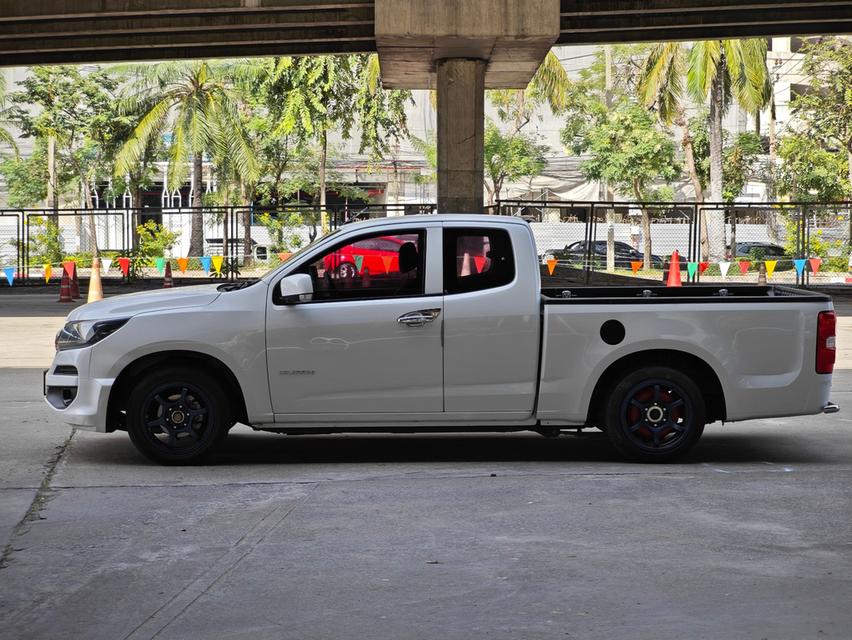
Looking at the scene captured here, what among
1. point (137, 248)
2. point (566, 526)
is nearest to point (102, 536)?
point (566, 526)

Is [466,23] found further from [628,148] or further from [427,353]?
[628,148]

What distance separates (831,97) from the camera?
47.4m

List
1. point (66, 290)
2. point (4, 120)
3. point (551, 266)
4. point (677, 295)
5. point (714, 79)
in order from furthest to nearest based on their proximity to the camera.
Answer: point (4, 120) → point (714, 79) → point (551, 266) → point (66, 290) → point (677, 295)

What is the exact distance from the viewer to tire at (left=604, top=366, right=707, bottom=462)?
8.92 m

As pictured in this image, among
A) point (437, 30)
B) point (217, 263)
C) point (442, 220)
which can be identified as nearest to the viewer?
point (442, 220)

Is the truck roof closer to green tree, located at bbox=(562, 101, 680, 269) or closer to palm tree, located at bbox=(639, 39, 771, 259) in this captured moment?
palm tree, located at bbox=(639, 39, 771, 259)

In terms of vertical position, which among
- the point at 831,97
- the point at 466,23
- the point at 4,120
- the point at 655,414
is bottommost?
the point at 655,414

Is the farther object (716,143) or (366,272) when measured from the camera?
(716,143)

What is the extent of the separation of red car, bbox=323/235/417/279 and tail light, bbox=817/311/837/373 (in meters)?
2.99

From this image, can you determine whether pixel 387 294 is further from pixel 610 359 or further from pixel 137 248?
pixel 137 248

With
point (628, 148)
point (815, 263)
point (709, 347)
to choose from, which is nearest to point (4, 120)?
point (628, 148)

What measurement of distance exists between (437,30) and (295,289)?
1443cm

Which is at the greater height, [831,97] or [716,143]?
[831,97]

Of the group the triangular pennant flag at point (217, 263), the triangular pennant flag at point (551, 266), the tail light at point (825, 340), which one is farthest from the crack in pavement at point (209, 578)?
the triangular pennant flag at point (217, 263)
